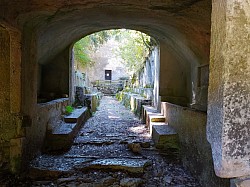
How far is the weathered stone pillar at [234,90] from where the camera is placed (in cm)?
137

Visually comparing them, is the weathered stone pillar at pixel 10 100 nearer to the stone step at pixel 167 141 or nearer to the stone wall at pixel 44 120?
the stone wall at pixel 44 120

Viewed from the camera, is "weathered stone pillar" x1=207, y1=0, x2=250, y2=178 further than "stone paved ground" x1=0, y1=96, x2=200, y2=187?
No

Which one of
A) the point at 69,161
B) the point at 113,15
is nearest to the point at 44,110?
the point at 69,161

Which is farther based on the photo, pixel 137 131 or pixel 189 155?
pixel 137 131

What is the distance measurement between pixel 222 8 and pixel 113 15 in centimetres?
321

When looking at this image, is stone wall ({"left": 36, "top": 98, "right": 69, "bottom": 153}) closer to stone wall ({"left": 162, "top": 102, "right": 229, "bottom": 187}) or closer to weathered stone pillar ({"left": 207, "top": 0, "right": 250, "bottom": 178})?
stone wall ({"left": 162, "top": 102, "right": 229, "bottom": 187})

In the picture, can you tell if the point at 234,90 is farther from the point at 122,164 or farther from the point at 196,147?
the point at 122,164

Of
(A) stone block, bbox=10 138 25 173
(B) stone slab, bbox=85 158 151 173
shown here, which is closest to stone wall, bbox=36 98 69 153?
(A) stone block, bbox=10 138 25 173

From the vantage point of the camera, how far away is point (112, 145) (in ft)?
15.7

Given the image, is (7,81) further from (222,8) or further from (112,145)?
(222,8)

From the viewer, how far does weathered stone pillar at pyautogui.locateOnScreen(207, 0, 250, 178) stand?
4.48 feet

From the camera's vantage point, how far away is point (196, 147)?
→ 312 centimetres

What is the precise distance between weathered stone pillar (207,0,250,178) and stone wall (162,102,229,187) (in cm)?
92

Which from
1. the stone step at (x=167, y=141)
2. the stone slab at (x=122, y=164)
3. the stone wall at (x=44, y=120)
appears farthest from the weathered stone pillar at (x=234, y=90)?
the stone wall at (x=44, y=120)
